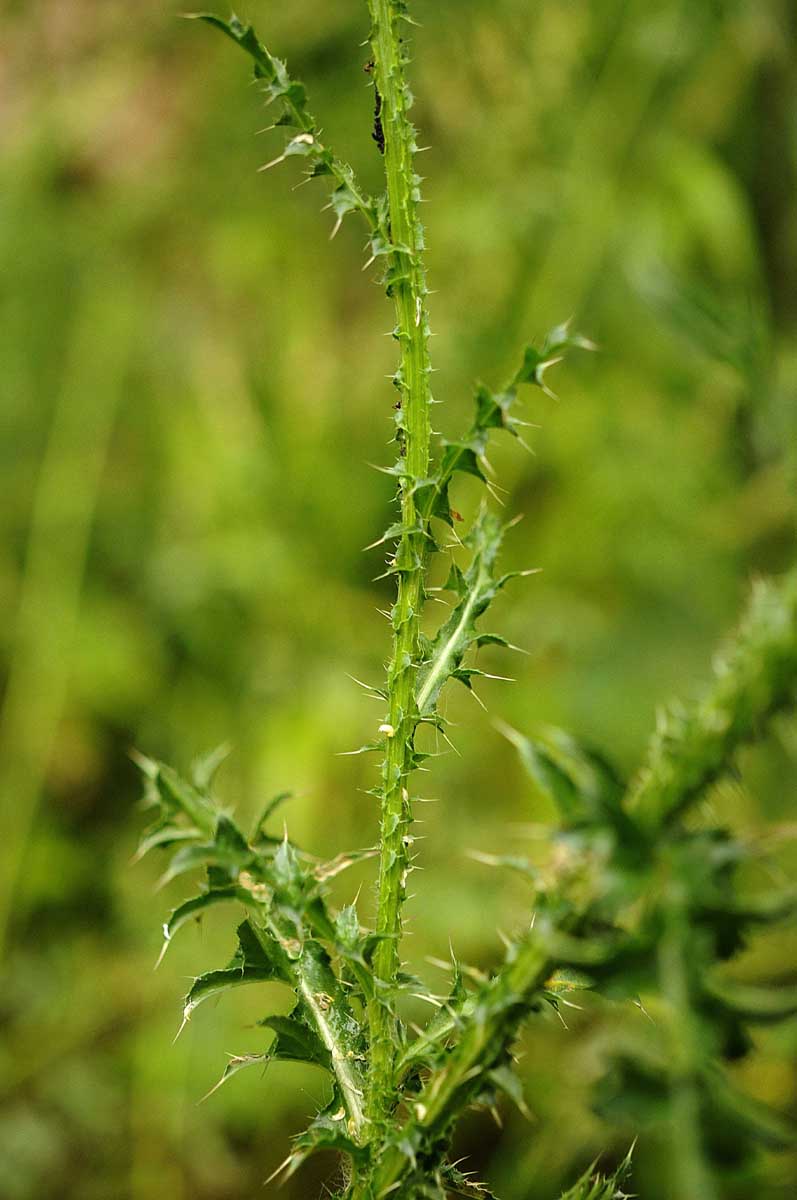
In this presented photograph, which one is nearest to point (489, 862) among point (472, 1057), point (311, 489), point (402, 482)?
point (472, 1057)

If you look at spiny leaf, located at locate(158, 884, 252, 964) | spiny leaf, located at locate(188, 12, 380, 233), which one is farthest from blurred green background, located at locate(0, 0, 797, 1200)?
spiny leaf, located at locate(158, 884, 252, 964)

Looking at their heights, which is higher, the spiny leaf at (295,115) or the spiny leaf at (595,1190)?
the spiny leaf at (295,115)

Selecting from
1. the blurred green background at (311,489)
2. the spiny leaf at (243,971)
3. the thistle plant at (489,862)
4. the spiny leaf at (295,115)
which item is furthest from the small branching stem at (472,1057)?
the blurred green background at (311,489)

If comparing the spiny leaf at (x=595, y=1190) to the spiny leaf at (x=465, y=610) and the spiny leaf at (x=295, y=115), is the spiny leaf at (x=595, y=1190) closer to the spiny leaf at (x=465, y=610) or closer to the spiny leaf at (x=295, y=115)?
the spiny leaf at (x=465, y=610)

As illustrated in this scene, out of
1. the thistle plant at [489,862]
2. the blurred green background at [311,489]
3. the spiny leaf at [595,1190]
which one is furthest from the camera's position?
the blurred green background at [311,489]

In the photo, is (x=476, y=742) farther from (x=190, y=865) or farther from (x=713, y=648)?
(x=190, y=865)

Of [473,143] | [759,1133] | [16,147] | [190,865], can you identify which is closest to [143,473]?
[16,147]

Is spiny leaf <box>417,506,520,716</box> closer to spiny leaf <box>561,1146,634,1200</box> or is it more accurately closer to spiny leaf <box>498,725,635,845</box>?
spiny leaf <box>498,725,635,845</box>
